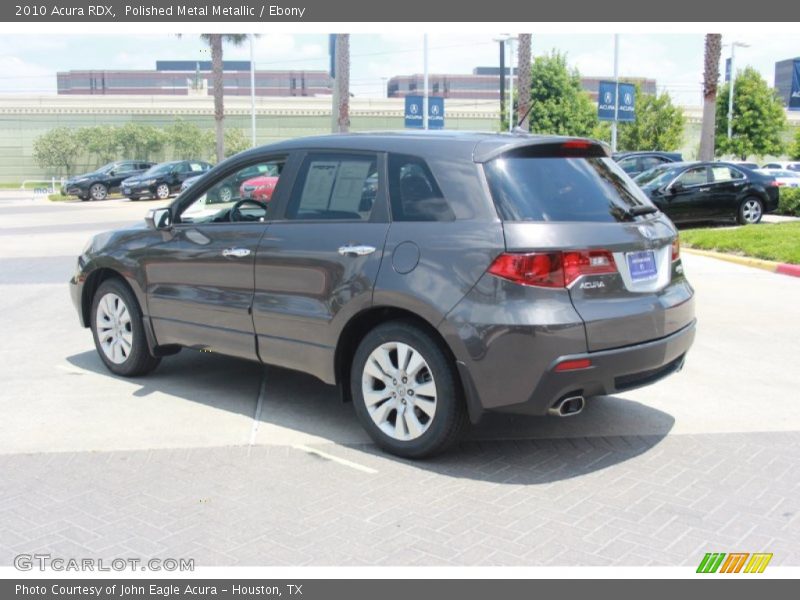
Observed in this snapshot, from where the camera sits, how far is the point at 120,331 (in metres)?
6.73

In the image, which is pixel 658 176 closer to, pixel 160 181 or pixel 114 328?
pixel 114 328

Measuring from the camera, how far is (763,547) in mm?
3838

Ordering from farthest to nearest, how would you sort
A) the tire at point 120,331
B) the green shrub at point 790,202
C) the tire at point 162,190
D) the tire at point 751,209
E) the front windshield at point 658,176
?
the tire at point 162,190, the green shrub at point 790,202, the tire at point 751,209, the front windshield at point 658,176, the tire at point 120,331

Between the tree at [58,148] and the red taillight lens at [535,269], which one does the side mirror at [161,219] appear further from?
the tree at [58,148]

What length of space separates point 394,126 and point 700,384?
194 ft

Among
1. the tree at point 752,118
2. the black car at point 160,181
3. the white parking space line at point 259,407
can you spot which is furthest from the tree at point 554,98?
the white parking space line at point 259,407

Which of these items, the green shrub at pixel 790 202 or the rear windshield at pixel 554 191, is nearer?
the rear windshield at pixel 554 191

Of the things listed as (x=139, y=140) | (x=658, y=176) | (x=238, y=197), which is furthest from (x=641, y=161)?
(x=139, y=140)

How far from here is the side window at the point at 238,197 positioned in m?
5.80

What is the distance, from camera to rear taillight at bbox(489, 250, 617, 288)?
174 inches

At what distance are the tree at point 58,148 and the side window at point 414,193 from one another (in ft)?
201

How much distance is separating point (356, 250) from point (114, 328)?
2.73 meters
